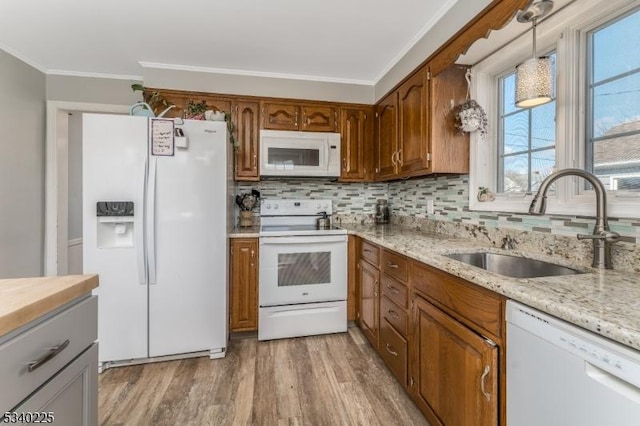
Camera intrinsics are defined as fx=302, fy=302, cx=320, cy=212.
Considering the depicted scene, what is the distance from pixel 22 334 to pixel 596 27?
7.67 ft

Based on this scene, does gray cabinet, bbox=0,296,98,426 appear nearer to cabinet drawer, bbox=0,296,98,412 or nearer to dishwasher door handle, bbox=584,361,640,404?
cabinet drawer, bbox=0,296,98,412

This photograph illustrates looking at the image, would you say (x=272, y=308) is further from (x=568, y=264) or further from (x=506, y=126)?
(x=506, y=126)

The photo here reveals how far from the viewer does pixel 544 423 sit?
0.85 m

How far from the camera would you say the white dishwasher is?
25.8 inches

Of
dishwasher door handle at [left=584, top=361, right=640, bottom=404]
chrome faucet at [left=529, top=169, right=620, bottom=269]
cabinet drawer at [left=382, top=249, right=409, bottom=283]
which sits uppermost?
chrome faucet at [left=529, top=169, right=620, bottom=269]

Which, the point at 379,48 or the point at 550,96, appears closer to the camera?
the point at 550,96

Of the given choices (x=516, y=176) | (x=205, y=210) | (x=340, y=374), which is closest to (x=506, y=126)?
(x=516, y=176)

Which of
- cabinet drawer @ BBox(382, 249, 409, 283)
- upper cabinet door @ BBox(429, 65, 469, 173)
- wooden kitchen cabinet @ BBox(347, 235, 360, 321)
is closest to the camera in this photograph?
cabinet drawer @ BBox(382, 249, 409, 283)

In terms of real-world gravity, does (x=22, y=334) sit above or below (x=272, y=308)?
above

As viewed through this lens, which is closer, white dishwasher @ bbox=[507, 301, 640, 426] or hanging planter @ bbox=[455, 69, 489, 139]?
white dishwasher @ bbox=[507, 301, 640, 426]

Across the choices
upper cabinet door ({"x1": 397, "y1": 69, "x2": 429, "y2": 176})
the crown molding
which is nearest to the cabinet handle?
upper cabinet door ({"x1": 397, "y1": 69, "x2": 429, "y2": 176})

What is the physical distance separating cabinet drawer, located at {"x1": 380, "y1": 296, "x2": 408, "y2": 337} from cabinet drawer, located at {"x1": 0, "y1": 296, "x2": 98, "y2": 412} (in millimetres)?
1456

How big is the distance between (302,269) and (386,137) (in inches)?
55.4

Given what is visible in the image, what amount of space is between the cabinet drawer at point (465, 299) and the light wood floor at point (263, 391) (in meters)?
0.75
